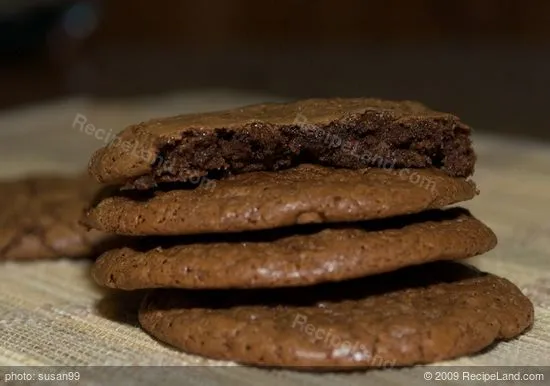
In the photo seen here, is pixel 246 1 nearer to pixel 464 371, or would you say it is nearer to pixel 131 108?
pixel 131 108

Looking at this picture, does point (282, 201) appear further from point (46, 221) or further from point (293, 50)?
point (293, 50)

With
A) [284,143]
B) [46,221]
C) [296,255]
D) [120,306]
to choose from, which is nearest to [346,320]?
[296,255]

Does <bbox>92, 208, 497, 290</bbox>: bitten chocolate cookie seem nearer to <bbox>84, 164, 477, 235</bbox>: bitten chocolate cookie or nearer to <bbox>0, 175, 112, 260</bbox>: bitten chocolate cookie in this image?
<bbox>84, 164, 477, 235</bbox>: bitten chocolate cookie

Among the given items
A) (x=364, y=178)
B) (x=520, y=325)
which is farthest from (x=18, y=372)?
(x=520, y=325)

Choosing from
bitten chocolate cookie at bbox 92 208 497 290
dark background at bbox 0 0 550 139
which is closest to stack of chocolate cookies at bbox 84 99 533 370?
bitten chocolate cookie at bbox 92 208 497 290

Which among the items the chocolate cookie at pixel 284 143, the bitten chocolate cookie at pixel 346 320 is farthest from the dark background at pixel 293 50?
the bitten chocolate cookie at pixel 346 320
